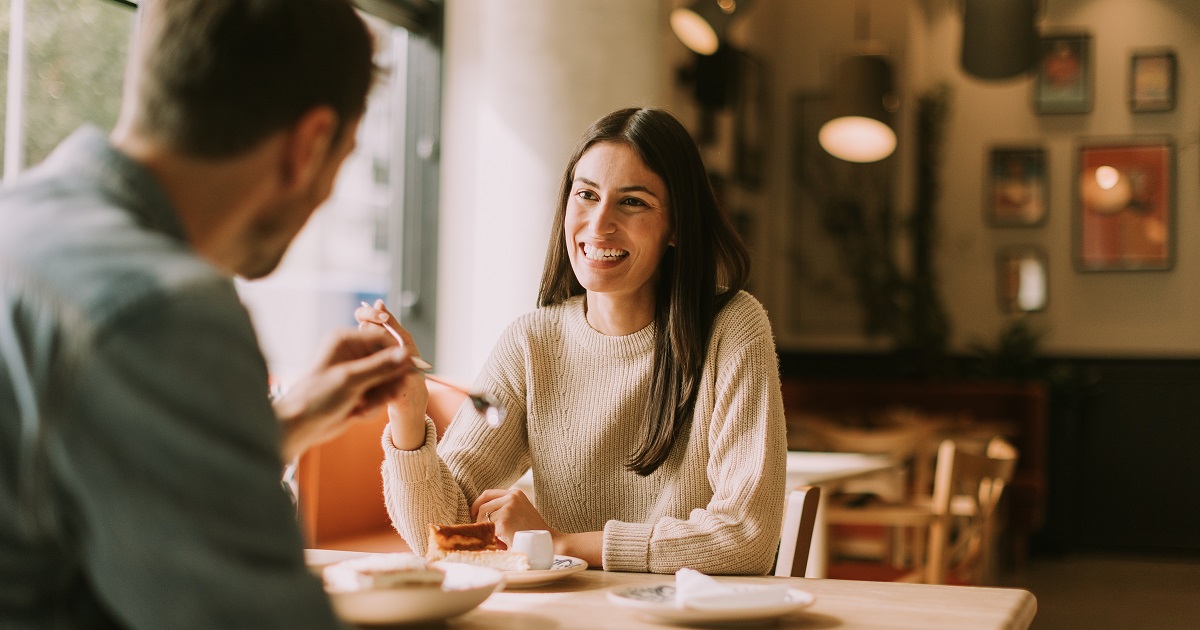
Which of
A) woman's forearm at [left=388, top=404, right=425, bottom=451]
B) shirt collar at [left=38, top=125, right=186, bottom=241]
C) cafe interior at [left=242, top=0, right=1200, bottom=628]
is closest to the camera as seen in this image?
shirt collar at [left=38, top=125, right=186, bottom=241]

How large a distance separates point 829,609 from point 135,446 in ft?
2.79

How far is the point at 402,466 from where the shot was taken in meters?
1.68

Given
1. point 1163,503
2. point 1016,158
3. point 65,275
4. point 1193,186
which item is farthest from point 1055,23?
point 65,275

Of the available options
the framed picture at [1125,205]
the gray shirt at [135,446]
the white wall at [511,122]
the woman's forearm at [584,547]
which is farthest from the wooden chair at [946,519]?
the framed picture at [1125,205]

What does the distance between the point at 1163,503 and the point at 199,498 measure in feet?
26.3

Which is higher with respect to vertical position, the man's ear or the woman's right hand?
the man's ear

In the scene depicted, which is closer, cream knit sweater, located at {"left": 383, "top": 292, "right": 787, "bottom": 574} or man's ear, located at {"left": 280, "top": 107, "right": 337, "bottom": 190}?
man's ear, located at {"left": 280, "top": 107, "right": 337, "bottom": 190}

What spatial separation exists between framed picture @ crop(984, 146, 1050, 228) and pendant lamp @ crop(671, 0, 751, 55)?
409 cm

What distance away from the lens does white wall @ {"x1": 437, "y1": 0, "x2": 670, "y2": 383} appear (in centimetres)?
469

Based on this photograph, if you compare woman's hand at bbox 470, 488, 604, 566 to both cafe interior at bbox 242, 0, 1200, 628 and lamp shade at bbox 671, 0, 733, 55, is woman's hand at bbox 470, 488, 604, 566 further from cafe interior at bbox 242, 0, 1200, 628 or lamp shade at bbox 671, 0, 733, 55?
cafe interior at bbox 242, 0, 1200, 628

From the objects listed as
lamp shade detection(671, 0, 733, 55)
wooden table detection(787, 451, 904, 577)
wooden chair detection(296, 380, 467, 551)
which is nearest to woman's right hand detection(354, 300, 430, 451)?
wooden table detection(787, 451, 904, 577)

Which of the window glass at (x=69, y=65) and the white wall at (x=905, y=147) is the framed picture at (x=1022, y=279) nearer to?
the white wall at (x=905, y=147)

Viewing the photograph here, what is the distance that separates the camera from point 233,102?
0.77 m

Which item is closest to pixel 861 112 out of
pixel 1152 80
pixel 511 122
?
pixel 511 122
